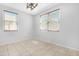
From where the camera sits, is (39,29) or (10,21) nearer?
(10,21)

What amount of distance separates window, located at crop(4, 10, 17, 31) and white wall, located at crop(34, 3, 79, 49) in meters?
0.41

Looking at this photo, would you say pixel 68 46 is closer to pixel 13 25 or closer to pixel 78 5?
pixel 78 5

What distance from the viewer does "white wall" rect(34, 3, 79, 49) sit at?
4.35 feet

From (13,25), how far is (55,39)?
33.9 inches

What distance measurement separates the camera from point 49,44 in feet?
4.67

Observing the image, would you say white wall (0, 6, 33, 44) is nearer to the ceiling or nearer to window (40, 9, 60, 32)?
the ceiling

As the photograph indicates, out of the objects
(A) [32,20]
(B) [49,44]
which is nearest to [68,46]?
(B) [49,44]

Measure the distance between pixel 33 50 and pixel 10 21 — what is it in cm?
69

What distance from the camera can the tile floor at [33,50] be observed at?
1306 millimetres

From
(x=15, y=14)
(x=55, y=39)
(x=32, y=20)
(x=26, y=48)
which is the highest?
(x=15, y=14)

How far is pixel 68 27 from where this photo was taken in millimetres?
1375

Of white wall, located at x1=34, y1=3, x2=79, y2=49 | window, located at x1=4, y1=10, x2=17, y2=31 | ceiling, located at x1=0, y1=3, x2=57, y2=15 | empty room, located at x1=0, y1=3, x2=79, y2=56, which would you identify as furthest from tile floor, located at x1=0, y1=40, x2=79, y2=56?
ceiling, located at x1=0, y1=3, x2=57, y2=15

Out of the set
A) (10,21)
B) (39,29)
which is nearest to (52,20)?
(39,29)

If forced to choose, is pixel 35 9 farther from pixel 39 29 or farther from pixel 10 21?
pixel 10 21
